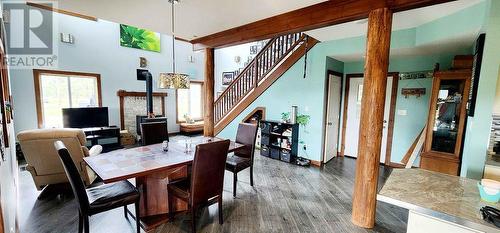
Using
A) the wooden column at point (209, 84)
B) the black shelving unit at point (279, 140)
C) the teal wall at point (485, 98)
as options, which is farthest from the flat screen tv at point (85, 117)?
the teal wall at point (485, 98)

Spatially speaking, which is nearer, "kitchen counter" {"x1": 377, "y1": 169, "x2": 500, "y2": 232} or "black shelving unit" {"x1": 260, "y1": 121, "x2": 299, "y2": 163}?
"kitchen counter" {"x1": 377, "y1": 169, "x2": 500, "y2": 232}

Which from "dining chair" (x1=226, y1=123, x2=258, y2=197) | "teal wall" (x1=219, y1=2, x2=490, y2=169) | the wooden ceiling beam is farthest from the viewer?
"teal wall" (x1=219, y1=2, x2=490, y2=169)

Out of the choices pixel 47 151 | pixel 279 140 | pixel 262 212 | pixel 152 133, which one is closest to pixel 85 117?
pixel 47 151

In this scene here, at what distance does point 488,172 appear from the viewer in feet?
5.97

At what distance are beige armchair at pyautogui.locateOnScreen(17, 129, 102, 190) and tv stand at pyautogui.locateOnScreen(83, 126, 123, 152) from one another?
2.16 meters

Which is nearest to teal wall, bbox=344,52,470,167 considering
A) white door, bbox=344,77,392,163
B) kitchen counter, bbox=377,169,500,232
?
white door, bbox=344,77,392,163

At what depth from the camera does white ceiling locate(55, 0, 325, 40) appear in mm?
2600

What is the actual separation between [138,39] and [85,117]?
257 centimetres

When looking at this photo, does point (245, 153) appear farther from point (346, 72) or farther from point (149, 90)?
point (149, 90)

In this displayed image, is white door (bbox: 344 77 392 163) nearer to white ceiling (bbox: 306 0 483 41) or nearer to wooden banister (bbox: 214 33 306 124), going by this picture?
white ceiling (bbox: 306 0 483 41)

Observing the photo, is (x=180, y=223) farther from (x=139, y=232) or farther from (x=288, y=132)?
(x=288, y=132)

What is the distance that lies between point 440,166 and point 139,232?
13.8 ft

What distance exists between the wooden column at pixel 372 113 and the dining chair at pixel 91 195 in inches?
94.4

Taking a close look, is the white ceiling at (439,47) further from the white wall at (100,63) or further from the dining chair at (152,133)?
the white wall at (100,63)
